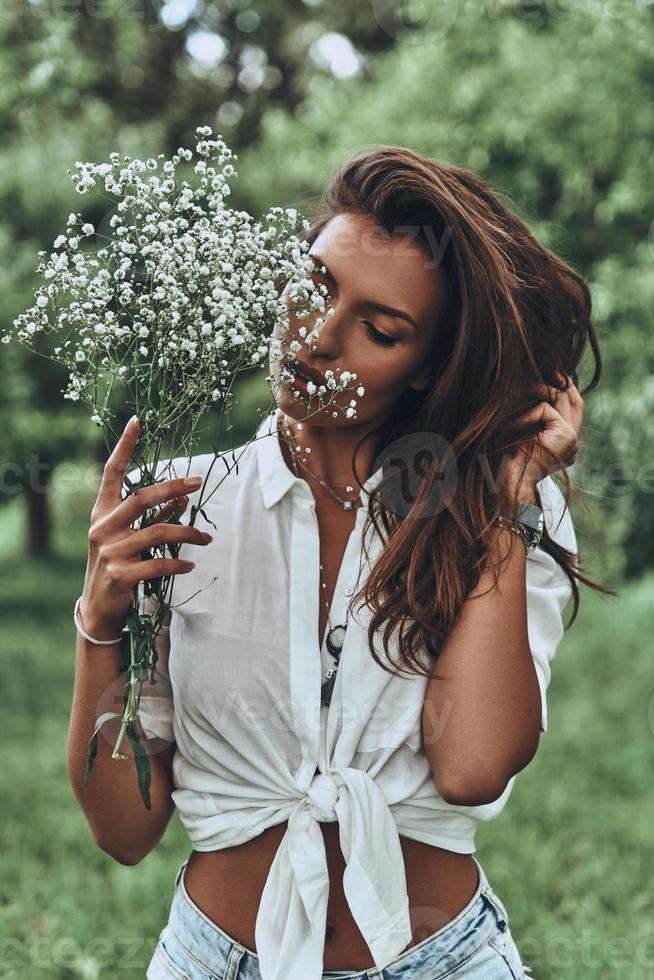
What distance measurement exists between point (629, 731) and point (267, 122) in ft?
32.0

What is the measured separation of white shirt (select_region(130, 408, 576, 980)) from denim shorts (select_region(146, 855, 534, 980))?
0.06m

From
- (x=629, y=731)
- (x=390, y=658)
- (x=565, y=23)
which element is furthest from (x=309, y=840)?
(x=565, y=23)

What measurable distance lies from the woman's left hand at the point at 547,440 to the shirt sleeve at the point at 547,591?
0.05 m

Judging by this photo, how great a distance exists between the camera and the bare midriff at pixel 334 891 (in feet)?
6.45

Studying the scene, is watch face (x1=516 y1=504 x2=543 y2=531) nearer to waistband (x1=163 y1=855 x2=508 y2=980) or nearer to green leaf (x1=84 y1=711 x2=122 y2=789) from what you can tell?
waistband (x1=163 y1=855 x2=508 y2=980)

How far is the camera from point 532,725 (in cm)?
200

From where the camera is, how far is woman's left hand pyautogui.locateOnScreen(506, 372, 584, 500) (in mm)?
2145

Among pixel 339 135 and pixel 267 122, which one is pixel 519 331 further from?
pixel 267 122

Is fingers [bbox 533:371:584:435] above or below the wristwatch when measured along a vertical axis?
above

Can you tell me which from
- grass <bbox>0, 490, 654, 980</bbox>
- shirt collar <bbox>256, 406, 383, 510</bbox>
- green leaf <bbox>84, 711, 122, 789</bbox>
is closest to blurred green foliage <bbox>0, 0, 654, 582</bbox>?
grass <bbox>0, 490, 654, 980</bbox>

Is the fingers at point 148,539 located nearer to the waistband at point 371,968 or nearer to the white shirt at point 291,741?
the white shirt at point 291,741
